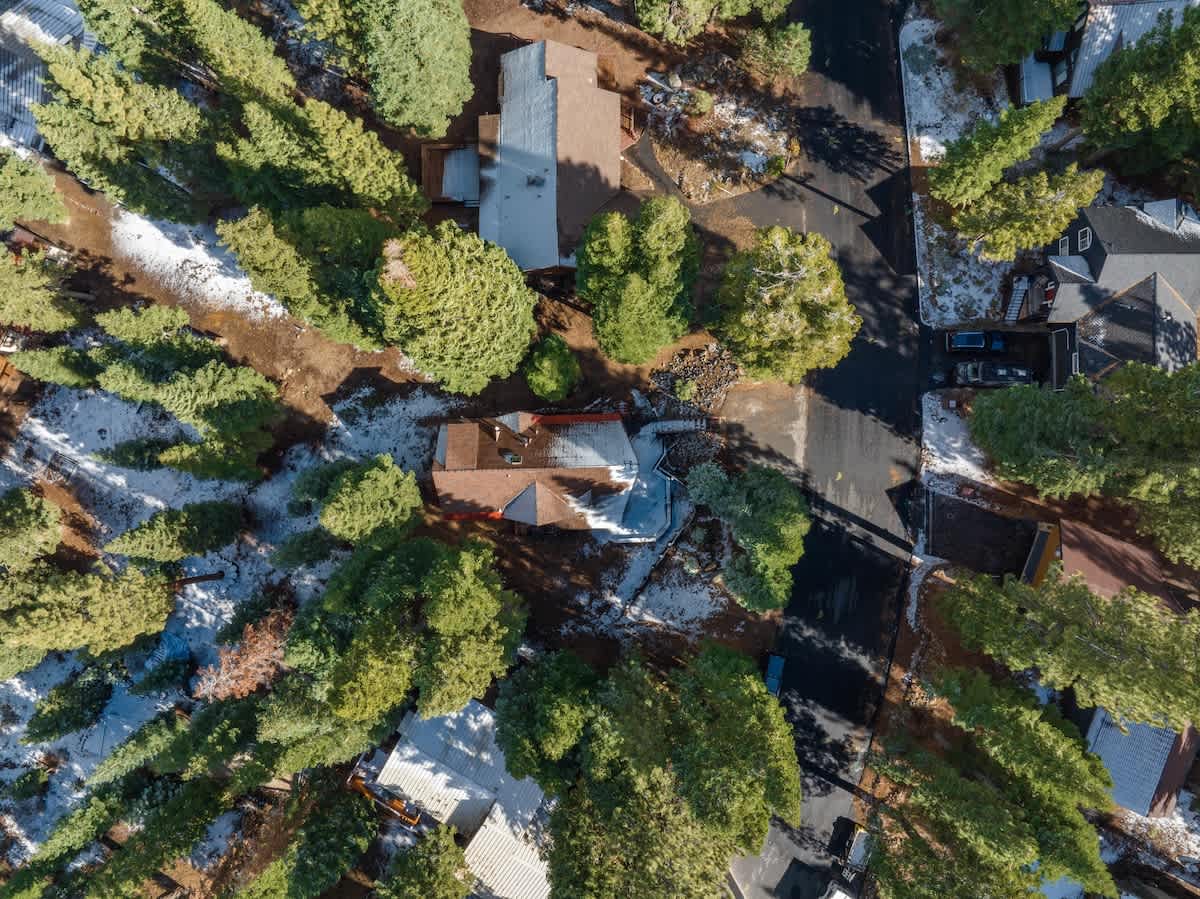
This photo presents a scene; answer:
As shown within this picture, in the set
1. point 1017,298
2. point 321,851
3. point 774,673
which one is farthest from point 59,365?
point 1017,298

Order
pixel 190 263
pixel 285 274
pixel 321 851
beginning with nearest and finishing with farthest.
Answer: pixel 285 274 < pixel 321 851 < pixel 190 263

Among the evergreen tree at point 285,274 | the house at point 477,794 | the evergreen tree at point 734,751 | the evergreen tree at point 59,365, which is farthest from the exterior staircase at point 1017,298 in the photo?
the evergreen tree at point 59,365

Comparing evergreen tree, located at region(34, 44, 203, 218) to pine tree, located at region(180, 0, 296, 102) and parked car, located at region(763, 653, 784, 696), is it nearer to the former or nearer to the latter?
pine tree, located at region(180, 0, 296, 102)

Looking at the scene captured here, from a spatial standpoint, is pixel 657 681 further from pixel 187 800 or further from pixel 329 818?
pixel 187 800

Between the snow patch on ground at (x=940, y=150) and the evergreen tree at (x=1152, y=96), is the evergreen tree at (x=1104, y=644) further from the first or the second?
the evergreen tree at (x=1152, y=96)

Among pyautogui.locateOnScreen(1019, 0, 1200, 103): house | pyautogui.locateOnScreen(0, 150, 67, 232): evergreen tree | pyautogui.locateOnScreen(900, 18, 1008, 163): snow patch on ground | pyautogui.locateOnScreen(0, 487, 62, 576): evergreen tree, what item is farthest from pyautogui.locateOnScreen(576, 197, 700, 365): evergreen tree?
pyautogui.locateOnScreen(0, 487, 62, 576): evergreen tree

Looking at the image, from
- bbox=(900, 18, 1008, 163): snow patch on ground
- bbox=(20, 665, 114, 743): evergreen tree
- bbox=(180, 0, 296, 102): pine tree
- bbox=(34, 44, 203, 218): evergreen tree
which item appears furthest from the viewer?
bbox=(900, 18, 1008, 163): snow patch on ground

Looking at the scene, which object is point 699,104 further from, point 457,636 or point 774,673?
point 774,673
